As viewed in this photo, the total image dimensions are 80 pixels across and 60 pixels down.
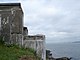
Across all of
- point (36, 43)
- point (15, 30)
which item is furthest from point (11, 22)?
point (36, 43)

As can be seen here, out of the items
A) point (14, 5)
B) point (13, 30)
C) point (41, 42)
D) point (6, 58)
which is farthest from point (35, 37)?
point (6, 58)

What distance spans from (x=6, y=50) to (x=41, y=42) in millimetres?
4527

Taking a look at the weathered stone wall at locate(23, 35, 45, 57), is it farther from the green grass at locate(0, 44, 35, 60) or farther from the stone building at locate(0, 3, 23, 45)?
the green grass at locate(0, 44, 35, 60)

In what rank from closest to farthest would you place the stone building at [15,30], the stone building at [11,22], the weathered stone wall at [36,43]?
the weathered stone wall at [36,43] < the stone building at [15,30] < the stone building at [11,22]

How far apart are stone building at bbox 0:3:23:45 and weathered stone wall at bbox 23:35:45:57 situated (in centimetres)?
74

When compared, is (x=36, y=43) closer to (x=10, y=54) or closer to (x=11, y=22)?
(x=11, y=22)

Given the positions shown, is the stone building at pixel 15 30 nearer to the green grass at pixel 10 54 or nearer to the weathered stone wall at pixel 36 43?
the weathered stone wall at pixel 36 43

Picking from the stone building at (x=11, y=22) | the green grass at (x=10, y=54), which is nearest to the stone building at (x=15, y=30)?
the stone building at (x=11, y=22)

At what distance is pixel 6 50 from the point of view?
2200 centimetres

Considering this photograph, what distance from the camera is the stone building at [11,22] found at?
1003 inches

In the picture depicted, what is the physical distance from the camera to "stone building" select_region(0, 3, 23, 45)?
83.6 ft

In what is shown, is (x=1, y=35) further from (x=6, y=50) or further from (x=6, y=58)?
(x=6, y=58)

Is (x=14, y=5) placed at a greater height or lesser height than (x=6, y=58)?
greater

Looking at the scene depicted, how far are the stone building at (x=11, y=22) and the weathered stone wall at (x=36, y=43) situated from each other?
0.74 m
